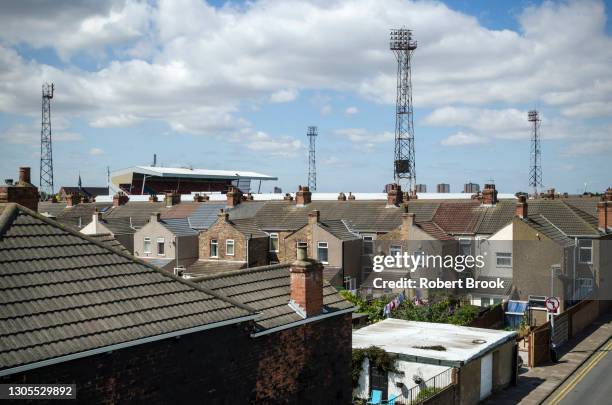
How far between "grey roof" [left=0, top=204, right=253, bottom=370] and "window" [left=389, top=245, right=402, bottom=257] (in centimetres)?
2817

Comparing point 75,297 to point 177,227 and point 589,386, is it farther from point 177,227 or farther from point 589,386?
point 177,227

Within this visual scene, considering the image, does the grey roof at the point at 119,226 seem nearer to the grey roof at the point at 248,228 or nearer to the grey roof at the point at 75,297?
the grey roof at the point at 248,228

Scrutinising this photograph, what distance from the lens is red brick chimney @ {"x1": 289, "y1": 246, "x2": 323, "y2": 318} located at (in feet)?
51.3

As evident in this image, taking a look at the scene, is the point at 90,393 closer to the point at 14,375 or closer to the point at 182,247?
the point at 14,375

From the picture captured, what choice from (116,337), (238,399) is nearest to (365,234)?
(238,399)

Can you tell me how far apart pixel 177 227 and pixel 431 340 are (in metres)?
27.7

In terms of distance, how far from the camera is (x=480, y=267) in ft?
130

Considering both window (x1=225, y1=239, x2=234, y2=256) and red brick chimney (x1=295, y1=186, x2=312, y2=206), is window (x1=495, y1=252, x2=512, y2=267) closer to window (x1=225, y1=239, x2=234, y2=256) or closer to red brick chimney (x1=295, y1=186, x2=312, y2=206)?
red brick chimney (x1=295, y1=186, x2=312, y2=206)

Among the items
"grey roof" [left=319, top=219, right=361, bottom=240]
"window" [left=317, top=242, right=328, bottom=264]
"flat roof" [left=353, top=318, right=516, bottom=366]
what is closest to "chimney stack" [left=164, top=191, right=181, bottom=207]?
"grey roof" [left=319, top=219, right=361, bottom=240]

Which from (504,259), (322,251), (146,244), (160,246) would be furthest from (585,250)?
(146,244)

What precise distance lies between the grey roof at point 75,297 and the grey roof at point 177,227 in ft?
108

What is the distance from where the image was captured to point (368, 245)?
43312 mm

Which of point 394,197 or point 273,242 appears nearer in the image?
point 273,242

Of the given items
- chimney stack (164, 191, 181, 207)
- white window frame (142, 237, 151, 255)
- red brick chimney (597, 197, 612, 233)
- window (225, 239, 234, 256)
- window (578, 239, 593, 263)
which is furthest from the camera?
chimney stack (164, 191, 181, 207)
